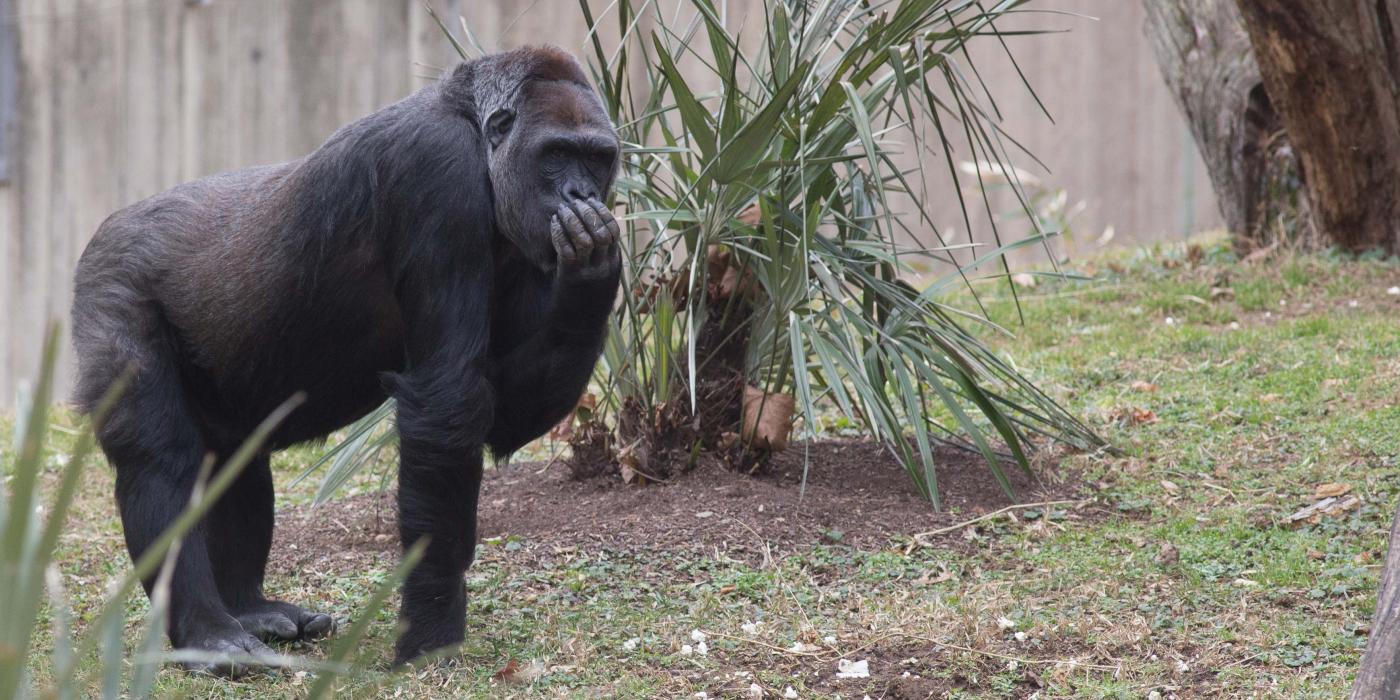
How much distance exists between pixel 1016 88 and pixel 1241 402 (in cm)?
593

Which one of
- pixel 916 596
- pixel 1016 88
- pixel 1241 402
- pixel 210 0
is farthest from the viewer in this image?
pixel 1016 88

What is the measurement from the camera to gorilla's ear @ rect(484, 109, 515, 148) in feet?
11.7

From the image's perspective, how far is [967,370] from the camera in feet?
14.8

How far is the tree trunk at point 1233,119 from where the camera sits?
7.00 metres

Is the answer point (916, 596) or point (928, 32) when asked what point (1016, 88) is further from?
point (916, 596)

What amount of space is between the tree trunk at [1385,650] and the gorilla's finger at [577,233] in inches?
70.5

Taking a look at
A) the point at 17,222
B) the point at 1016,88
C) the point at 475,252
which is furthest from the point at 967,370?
the point at 17,222

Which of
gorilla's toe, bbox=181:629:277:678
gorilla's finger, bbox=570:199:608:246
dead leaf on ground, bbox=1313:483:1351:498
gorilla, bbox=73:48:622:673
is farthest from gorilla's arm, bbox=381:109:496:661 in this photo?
dead leaf on ground, bbox=1313:483:1351:498

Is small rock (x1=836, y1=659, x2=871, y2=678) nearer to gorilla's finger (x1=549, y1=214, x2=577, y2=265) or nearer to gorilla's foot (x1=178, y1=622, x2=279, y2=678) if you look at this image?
gorilla's finger (x1=549, y1=214, x2=577, y2=265)

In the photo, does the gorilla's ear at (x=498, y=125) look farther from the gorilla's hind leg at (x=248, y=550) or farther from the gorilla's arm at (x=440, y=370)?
the gorilla's hind leg at (x=248, y=550)

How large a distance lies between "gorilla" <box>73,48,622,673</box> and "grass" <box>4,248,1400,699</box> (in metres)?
0.35

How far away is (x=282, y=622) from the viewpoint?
12.4 ft

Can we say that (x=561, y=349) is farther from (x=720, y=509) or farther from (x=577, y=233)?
(x=720, y=509)

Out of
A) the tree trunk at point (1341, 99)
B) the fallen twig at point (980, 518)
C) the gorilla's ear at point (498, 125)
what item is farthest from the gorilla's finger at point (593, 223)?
the tree trunk at point (1341, 99)
